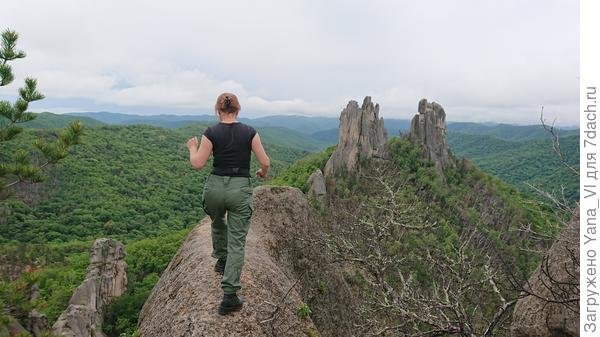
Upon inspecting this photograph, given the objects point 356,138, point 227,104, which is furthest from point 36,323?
point 356,138

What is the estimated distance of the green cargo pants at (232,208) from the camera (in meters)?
6.14

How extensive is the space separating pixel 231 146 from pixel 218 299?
2.45 m

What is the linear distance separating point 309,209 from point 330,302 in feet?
11.0

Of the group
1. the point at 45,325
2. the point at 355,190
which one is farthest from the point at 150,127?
the point at 45,325

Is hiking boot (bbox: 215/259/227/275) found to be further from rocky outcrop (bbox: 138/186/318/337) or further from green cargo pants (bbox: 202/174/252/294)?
green cargo pants (bbox: 202/174/252/294)

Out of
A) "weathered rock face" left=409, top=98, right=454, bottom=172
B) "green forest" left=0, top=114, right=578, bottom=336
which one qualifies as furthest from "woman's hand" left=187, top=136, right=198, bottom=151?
"weathered rock face" left=409, top=98, right=454, bottom=172

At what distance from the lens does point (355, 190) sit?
71.4 metres

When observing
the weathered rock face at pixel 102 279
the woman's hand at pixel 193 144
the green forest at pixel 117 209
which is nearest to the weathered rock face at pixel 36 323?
the green forest at pixel 117 209

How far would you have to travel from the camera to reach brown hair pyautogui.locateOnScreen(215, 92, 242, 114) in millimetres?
6072

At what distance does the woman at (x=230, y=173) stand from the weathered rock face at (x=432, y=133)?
8479 cm

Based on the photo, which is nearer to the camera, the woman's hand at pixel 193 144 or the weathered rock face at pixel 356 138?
the woman's hand at pixel 193 144

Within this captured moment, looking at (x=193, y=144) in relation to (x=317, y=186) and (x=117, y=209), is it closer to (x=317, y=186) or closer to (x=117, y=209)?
(x=317, y=186)

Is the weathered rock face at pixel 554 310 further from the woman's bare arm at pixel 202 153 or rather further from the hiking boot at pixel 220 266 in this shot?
the woman's bare arm at pixel 202 153

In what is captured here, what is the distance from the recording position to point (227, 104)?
6.08 metres
